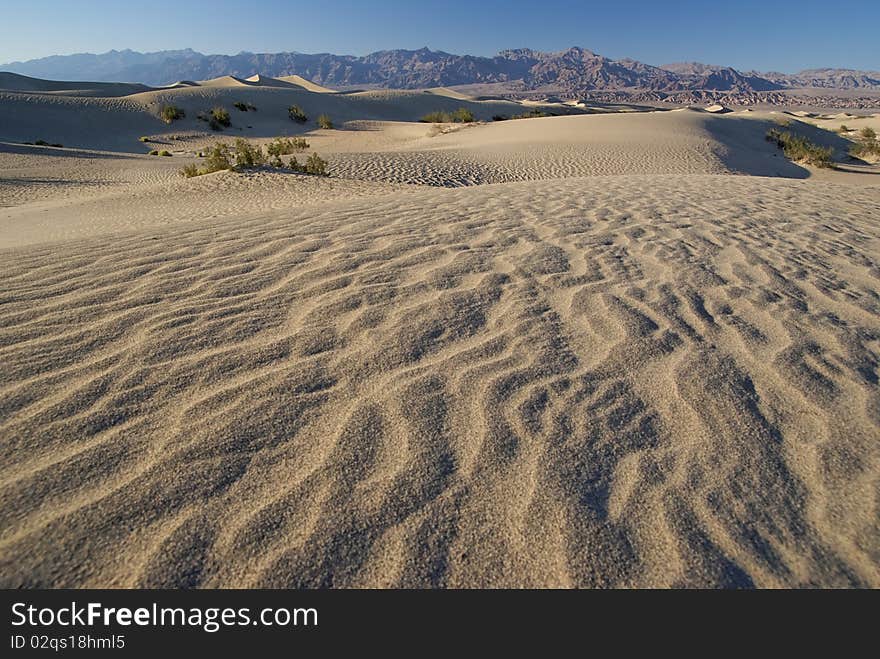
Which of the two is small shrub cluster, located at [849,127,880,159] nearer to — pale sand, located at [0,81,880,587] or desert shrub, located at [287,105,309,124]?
pale sand, located at [0,81,880,587]

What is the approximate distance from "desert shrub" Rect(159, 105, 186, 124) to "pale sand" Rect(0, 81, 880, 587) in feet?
84.1

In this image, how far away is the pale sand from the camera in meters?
1.61

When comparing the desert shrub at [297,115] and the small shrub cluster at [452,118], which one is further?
the small shrub cluster at [452,118]

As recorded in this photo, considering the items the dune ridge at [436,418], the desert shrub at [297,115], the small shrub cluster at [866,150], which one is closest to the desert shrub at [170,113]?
the desert shrub at [297,115]

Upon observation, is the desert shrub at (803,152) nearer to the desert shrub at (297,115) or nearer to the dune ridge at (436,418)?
the dune ridge at (436,418)

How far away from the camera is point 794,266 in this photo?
13.2ft

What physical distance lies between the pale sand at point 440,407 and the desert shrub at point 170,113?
25628 millimetres

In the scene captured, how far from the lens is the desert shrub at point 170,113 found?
2588 cm

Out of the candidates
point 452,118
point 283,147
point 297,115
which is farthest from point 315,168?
point 452,118

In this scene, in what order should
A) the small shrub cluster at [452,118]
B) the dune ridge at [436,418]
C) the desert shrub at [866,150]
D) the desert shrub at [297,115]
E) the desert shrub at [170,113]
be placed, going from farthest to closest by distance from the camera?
the small shrub cluster at [452,118], the desert shrub at [297,115], the desert shrub at [170,113], the desert shrub at [866,150], the dune ridge at [436,418]

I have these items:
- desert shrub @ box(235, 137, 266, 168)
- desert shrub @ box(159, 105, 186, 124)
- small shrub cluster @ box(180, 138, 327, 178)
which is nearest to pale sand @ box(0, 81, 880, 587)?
small shrub cluster @ box(180, 138, 327, 178)

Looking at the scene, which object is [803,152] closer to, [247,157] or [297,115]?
[247,157]

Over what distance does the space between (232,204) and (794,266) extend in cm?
822
